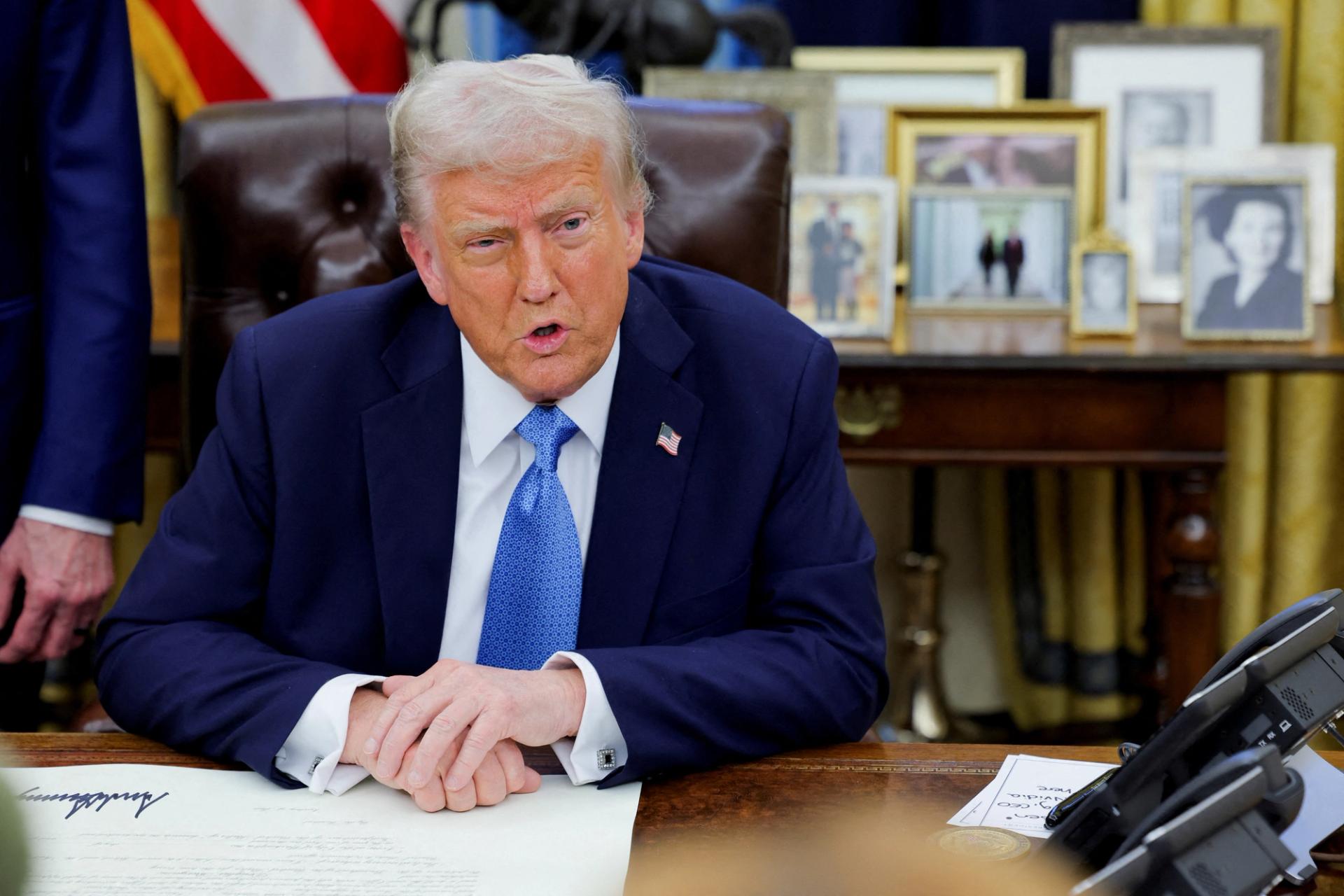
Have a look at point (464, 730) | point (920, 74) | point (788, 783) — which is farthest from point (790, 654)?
point (920, 74)

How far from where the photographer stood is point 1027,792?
1134 mm

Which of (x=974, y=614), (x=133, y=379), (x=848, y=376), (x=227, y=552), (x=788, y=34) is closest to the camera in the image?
(x=227, y=552)

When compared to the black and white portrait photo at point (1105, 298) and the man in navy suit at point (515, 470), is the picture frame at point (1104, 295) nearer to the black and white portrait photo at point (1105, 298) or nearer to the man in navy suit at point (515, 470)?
the black and white portrait photo at point (1105, 298)

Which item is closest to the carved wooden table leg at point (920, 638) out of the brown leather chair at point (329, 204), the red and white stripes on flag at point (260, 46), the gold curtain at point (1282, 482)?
the gold curtain at point (1282, 482)

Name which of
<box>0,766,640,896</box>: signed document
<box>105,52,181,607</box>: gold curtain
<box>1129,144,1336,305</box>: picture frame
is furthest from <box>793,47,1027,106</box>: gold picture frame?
<box>0,766,640,896</box>: signed document

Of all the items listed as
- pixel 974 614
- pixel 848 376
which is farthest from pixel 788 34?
pixel 974 614

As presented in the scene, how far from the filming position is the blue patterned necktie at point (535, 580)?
153cm

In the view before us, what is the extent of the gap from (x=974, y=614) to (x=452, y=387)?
220cm

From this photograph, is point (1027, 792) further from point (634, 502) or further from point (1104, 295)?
point (1104, 295)

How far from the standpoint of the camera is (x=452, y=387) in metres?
1.57

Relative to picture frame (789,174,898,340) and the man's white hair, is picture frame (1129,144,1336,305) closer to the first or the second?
picture frame (789,174,898,340)

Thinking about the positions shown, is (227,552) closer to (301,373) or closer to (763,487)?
(301,373)

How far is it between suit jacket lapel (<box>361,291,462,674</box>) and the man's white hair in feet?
0.72

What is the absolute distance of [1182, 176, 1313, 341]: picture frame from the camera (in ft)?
7.80
